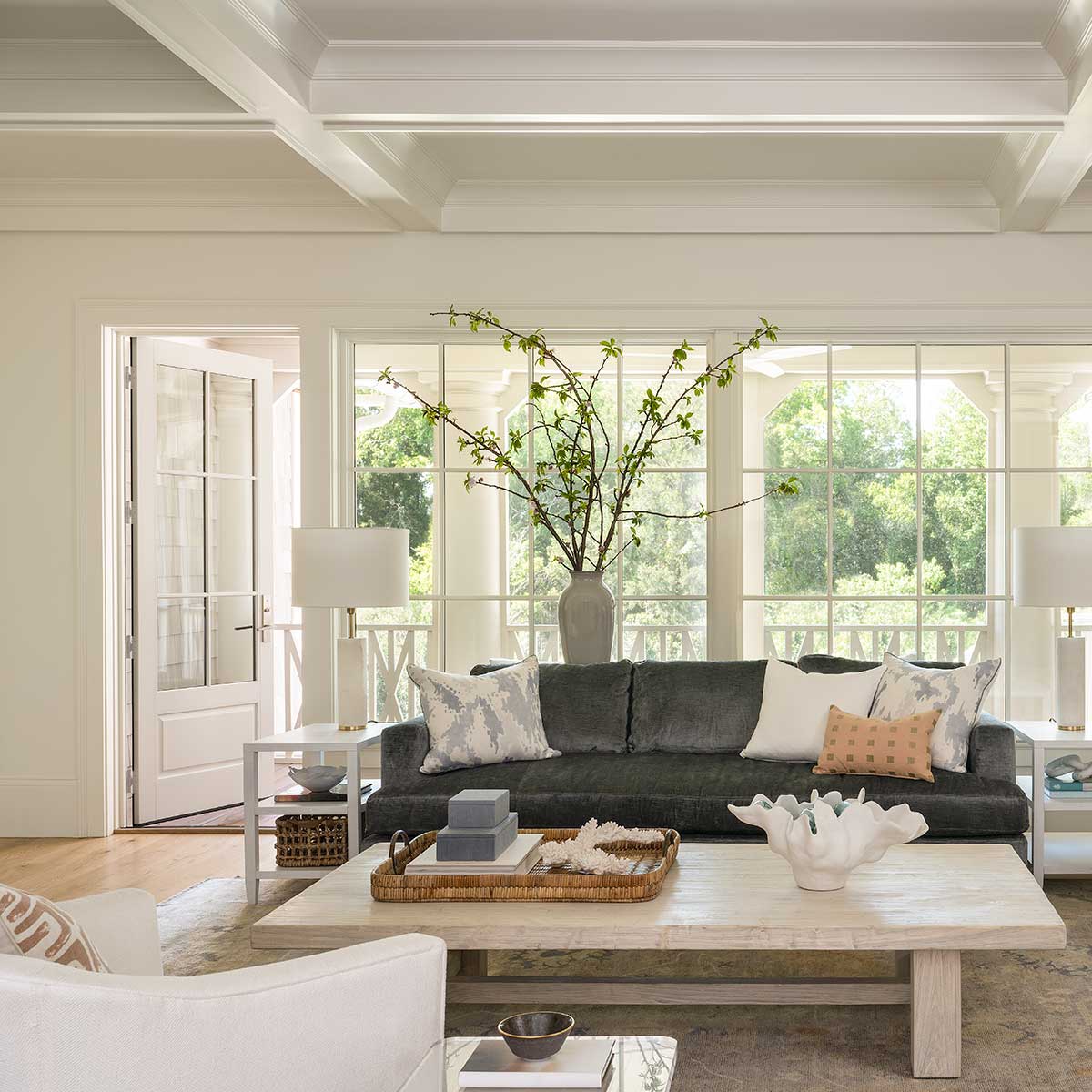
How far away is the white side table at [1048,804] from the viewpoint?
4.16m

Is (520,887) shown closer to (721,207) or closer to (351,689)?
(351,689)

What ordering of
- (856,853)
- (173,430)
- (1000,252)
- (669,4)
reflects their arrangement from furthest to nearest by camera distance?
1. (173,430)
2. (1000,252)
3. (669,4)
4. (856,853)

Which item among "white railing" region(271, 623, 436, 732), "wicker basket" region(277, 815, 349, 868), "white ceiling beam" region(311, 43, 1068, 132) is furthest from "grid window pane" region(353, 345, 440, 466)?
"wicker basket" region(277, 815, 349, 868)

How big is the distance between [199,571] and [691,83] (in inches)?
133

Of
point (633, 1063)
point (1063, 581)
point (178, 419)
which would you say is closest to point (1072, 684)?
point (1063, 581)

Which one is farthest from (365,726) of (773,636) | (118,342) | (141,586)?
(118,342)

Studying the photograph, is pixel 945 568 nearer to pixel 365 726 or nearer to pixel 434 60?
pixel 365 726

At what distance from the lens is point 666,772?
4086mm

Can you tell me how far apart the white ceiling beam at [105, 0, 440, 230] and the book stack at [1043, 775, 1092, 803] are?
11.0 ft

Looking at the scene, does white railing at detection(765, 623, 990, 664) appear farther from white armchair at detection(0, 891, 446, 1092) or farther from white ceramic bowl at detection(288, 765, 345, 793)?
white armchair at detection(0, 891, 446, 1092)

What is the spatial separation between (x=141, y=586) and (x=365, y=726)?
1530 mm

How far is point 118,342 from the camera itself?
5.40 meters

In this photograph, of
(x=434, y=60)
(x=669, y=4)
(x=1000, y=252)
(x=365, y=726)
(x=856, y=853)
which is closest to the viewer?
(x=856, y=853)

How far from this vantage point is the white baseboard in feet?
17.2
